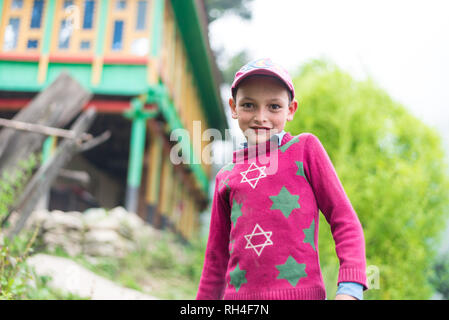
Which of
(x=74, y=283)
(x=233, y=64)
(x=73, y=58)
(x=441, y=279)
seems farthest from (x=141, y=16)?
(x=233, y=64)

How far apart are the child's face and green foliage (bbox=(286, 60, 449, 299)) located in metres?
3.43

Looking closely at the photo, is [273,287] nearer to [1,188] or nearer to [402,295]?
[1,188]

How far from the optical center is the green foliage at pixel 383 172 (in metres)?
5.97

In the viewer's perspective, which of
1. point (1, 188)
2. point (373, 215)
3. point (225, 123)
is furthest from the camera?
point (225, 123)

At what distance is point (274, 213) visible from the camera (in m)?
1.54

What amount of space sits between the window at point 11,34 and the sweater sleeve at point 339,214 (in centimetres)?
766

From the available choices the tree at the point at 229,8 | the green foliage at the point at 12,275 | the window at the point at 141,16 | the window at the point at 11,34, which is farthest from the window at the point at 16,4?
the tree at the point at 229,8

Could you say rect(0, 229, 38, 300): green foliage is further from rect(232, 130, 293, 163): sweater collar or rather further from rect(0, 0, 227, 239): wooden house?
rect(0, 0, 227, 239): wooden house

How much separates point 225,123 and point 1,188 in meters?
14.6

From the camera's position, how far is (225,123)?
1800 centimetres

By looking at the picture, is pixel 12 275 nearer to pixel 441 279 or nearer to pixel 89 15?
pixel 441 279

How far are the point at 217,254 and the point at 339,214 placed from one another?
1.70ft
